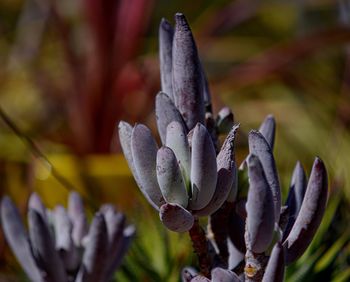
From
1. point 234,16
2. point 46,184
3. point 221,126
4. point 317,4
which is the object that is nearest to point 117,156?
point 46,184

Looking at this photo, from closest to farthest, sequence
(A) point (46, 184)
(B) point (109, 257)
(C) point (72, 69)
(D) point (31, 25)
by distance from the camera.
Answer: (B) point (109, 257), (A) point (46, 184), (C) point (72, 69), (D) point (31, 25)

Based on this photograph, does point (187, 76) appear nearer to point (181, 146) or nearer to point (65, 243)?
point (181, 146)

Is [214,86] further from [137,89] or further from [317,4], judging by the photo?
[317,4]

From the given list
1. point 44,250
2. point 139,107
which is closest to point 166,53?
point 44,250

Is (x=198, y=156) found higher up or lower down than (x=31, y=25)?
lower down

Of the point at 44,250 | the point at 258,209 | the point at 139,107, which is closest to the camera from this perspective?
the point at 258,209

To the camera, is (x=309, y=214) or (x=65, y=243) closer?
(x=309, y=214)

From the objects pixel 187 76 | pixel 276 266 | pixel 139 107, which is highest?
pixel 139 107

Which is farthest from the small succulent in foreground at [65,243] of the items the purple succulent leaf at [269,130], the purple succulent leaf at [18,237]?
the purple succulent leaf at [269,130]
